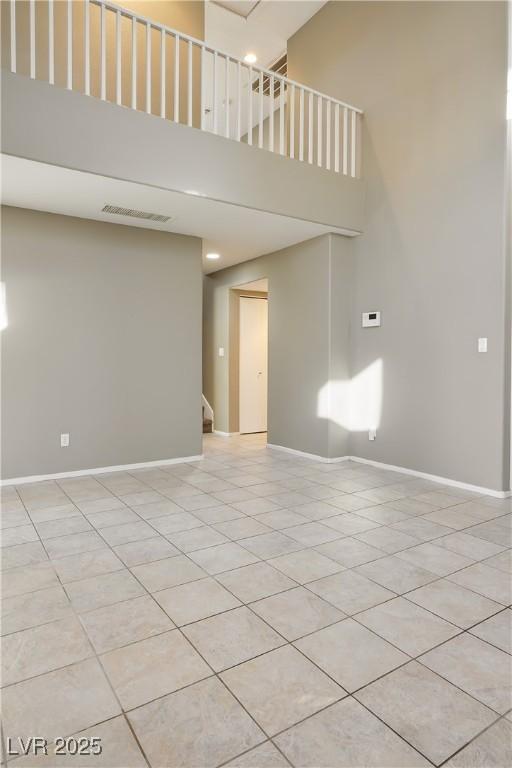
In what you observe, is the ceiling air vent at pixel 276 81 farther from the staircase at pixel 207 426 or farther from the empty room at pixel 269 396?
the staircase at pixel 207 426

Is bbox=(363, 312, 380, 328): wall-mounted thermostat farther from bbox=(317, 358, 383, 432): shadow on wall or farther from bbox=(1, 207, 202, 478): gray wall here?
bbox=(1, 207, 202, 478): gray wall

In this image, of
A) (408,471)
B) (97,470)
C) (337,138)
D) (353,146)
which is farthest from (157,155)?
(408,471)

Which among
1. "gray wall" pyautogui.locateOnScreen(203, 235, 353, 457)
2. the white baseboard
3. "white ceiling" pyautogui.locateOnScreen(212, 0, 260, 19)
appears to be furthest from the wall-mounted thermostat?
"white ceiling" pyautogui.locateOnScreen(212, 0, 260, 19)

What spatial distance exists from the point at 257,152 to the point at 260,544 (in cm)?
350

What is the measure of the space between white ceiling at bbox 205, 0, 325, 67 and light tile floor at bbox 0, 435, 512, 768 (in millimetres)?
5912

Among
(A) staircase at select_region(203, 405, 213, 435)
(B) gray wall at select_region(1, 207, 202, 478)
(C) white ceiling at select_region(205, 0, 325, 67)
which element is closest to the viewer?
(B) gray wall at select_region(1, 207, 202, 478)

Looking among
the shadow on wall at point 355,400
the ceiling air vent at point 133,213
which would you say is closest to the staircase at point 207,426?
the shadow on wall at point 355,400

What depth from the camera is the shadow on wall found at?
5105 millimetres

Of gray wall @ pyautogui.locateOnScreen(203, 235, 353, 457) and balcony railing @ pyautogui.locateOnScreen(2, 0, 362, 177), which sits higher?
balcony railing @ pyautogui.locateOnScreen(2, 0, 362, 177)

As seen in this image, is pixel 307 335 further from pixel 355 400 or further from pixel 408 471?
pixel 408 471

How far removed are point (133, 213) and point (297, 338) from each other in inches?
93.2

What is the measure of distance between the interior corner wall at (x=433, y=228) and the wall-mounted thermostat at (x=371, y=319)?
0.07 meters

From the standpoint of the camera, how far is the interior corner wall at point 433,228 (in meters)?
3.96

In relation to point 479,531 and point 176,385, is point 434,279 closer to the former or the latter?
point 479,531
